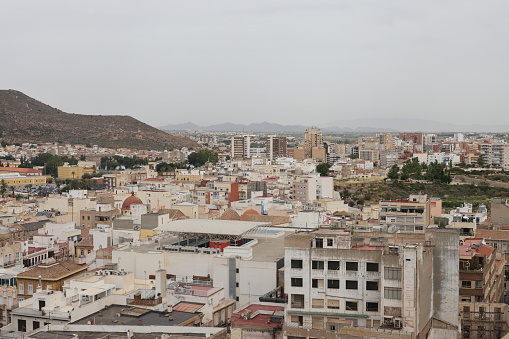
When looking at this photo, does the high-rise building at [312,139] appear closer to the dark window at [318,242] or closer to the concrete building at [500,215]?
the concrete building at [500,215]

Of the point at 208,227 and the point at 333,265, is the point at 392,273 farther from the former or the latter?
the point at 208,227

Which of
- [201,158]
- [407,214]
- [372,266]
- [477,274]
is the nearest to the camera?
[372,266]

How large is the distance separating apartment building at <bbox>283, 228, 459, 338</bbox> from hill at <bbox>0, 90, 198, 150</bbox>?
469 feet

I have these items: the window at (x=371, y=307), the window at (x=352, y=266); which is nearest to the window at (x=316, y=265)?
the window at (x=352, y=266)

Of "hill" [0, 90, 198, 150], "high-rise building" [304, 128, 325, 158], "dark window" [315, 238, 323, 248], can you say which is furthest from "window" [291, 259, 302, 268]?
"hill" [0, 90, 198, 150]

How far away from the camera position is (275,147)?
14212 centimetres

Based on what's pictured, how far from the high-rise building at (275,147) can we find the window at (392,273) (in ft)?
394

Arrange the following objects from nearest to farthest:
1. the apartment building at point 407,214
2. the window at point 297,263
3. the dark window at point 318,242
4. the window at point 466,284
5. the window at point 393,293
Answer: the window at point 393,293 → the window at point 297,263 → the dark window at point 318,242 → the window at point 466,284 → the apartment building at point 407,214

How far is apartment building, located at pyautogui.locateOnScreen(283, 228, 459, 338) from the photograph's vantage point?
17.9 metres

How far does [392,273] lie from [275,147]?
407ft

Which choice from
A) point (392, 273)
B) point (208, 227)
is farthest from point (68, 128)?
point (392, 273)

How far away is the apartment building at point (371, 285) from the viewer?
58.9ft

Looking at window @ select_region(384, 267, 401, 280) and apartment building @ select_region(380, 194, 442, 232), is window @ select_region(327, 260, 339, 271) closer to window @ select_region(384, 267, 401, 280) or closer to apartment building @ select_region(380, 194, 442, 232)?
window @ select_region(384, 267, 401, 280)

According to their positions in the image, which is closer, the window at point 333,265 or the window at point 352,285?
the window at point 352,285
